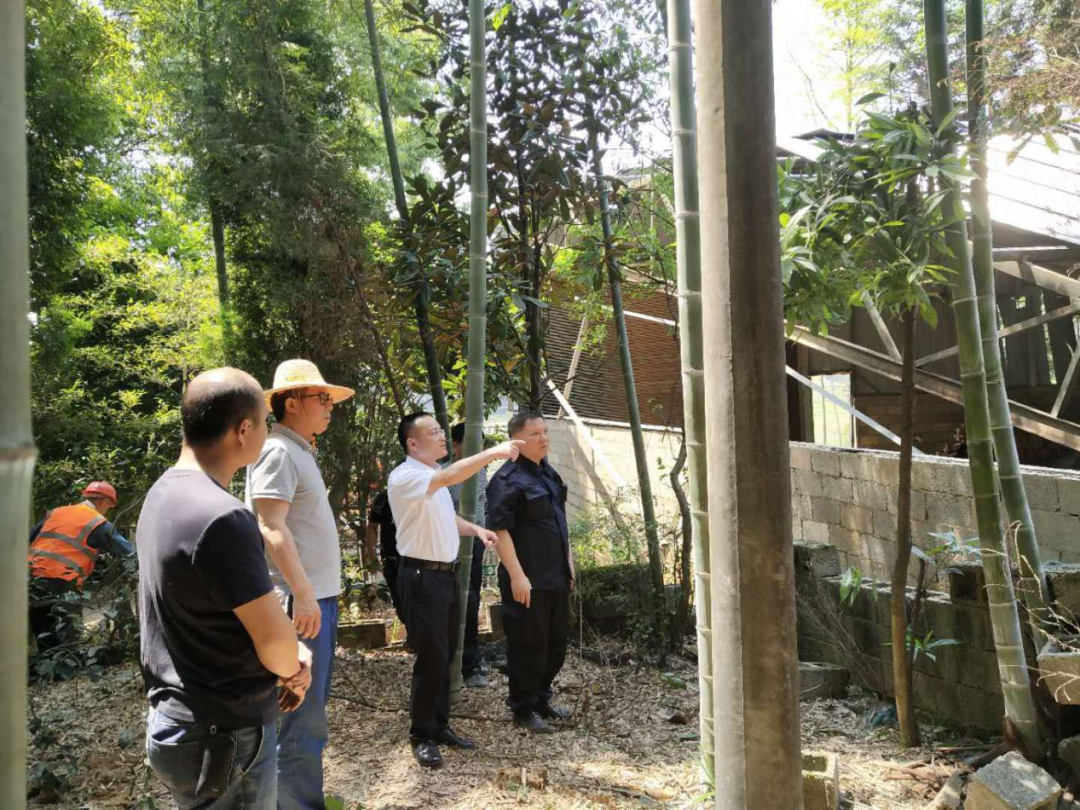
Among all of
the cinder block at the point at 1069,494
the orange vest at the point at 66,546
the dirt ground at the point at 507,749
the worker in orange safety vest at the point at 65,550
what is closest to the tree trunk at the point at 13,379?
the dirt ground at the point at 507,749

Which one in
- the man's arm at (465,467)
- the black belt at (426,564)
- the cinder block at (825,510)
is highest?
the man's arm at (465,467)

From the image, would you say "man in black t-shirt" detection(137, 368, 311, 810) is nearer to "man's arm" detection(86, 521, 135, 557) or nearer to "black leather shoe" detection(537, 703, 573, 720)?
"black leather shoe" detection(537, 703, 573, 720)

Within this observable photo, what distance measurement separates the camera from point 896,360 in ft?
25.0

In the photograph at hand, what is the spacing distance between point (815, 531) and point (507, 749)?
11.6ft

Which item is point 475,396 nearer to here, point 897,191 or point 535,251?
point 535,251

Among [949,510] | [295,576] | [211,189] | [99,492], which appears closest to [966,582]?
[949,510]

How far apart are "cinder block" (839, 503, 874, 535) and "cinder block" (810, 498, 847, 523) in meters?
0.05

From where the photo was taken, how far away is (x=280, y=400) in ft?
10.4

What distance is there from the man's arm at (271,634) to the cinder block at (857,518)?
5145 mm

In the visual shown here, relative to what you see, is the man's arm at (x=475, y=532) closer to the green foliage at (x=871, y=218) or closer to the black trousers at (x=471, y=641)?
the black trousers at (x=471, y=641)

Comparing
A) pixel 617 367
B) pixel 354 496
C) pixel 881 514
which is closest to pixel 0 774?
→ pixel 881 514

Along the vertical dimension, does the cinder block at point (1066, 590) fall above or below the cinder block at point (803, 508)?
below

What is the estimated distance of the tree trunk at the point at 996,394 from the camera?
365 centimetres

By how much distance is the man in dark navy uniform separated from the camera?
462 cm
